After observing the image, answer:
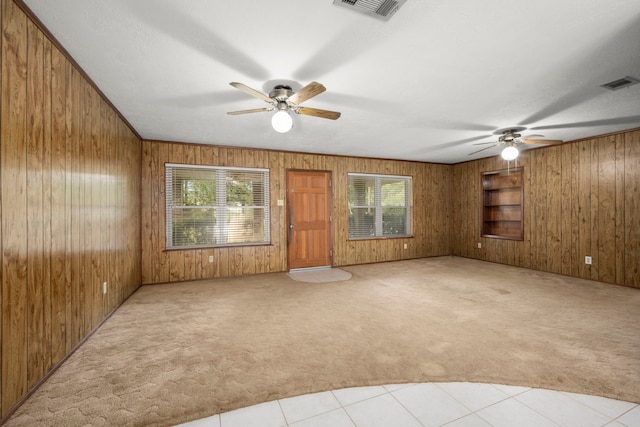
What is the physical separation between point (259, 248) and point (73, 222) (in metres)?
3.05

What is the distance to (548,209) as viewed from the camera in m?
5.04

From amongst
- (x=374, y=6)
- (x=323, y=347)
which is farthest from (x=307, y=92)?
(x=323, y=347)

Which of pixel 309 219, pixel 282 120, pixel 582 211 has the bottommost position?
pixel 309 219

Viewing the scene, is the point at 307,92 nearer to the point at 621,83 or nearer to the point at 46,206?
the point at 46,206

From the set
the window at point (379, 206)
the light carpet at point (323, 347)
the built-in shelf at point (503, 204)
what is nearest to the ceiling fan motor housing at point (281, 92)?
the light carpet at point (323, 347)

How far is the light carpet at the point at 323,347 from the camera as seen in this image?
173 centimetres

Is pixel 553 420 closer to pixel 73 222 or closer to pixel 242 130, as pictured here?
pixel 73 222

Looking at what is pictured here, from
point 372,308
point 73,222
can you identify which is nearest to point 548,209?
point 372,308

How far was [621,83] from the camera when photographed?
2508 mm

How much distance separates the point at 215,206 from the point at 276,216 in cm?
113

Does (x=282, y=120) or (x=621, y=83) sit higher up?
(x=621, y=83)

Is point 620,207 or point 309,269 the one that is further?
point 309,269

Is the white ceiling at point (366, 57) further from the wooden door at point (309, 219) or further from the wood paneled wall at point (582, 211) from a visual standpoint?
the wooden door at point (309, 219)

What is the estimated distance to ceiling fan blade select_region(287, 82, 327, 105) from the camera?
6.88 feet
